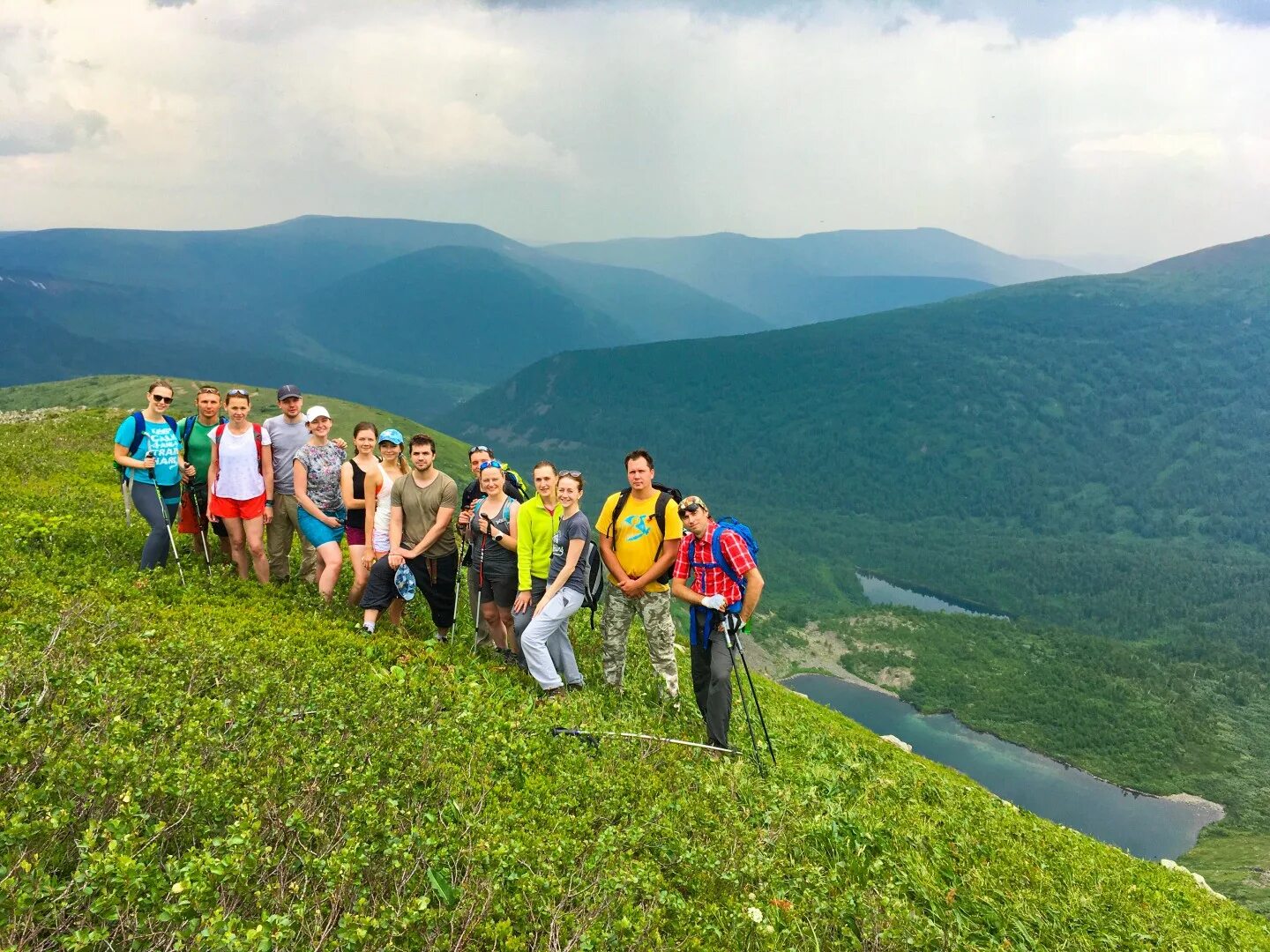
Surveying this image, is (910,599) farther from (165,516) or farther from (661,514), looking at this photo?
(165,516)

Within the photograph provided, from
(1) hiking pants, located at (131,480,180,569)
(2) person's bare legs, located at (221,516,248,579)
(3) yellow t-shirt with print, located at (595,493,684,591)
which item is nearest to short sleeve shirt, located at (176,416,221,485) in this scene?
(1) hiking pants, located at (131,480,180,569)

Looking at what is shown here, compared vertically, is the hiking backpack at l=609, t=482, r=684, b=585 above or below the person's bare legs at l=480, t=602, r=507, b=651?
above

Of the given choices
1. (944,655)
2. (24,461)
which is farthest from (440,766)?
(944,655)

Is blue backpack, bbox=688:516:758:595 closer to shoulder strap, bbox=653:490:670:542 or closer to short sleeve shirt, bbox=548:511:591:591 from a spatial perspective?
shoulder strap, bbox=653:490:670:542

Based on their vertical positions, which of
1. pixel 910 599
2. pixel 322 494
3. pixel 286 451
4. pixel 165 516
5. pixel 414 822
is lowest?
pixel 910 599

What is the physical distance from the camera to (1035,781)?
344ft

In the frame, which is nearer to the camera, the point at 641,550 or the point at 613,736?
the point at 613,736

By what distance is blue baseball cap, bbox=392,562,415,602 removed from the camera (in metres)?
9.77

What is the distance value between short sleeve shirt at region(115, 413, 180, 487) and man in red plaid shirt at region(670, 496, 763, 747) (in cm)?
727

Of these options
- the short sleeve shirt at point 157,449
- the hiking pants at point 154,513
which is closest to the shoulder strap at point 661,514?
the short sleeve shirt at point 157,449

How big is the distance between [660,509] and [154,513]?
7.15m

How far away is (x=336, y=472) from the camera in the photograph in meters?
10.5

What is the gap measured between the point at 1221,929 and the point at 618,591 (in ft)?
24.7

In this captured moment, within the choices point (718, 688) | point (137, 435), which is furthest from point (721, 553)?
point (137, 435)
